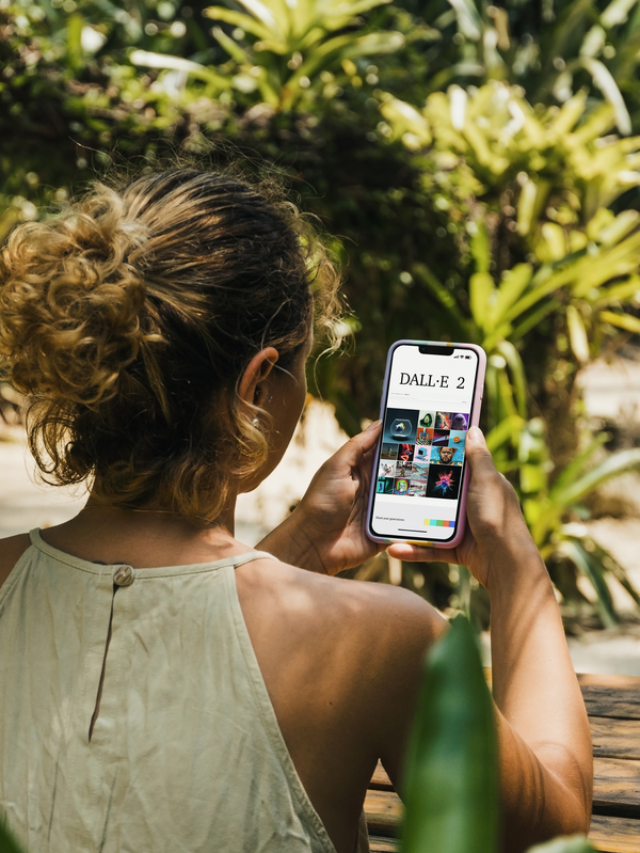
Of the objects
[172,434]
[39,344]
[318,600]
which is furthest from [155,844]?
[39,344]

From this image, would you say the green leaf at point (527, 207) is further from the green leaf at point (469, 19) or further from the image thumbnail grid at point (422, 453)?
the green leaf at point (469, 19)

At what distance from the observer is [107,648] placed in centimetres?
88

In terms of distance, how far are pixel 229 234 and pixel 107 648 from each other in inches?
18.3

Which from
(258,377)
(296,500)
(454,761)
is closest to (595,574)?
(296,500)

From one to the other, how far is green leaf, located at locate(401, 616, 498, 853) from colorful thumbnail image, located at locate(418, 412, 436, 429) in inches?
40.5

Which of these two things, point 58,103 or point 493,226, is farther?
point 493,226

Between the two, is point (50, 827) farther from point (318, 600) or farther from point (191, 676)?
point (318, 600)

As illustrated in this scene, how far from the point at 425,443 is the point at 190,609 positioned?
Answer: 646 millimetres

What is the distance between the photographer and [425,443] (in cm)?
142

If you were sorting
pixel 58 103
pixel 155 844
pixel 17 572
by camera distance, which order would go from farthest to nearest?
pixel 58 103 → pixel 17 572 → pixel 155 844

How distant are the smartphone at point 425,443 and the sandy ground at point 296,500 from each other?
8.02ft

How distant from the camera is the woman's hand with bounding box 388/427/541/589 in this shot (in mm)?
1166

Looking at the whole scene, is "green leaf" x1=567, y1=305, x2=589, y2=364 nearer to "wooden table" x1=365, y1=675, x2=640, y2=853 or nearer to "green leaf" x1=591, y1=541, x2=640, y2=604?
"green leaf" x1=591, y1=541, x2=640, y2=604

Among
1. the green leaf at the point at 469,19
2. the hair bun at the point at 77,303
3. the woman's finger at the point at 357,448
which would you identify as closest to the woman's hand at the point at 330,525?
the woman's finger at the point at 357,448
